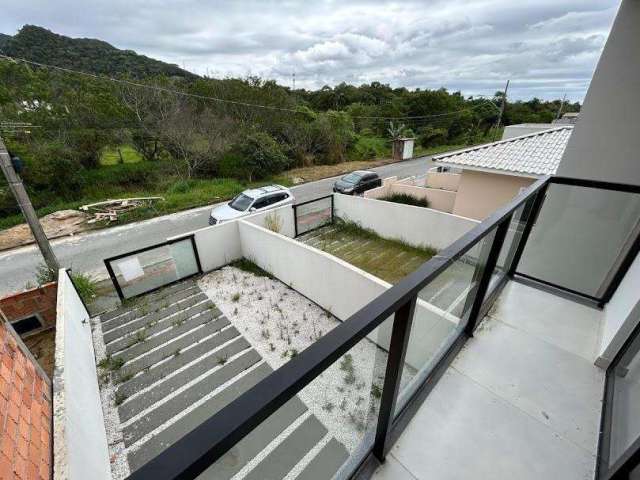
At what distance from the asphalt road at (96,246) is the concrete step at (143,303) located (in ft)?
7.85

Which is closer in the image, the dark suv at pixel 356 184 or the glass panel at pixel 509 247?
the glass panel at pixel 509 247

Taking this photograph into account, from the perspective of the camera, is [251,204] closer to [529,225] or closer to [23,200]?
[23,200]

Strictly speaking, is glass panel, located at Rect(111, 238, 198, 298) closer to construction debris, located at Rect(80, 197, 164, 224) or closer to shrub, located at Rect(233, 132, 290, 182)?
construction debris, located at Rect(80, 197, 164, 224)

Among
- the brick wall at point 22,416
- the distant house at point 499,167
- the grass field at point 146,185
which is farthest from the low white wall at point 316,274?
the grass field at point 146,185

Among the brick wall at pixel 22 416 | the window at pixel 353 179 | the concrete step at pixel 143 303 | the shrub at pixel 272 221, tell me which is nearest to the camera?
the brick wall at pixel 22 416

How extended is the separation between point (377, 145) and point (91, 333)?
25.2 metres

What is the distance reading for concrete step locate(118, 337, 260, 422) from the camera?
148 inches

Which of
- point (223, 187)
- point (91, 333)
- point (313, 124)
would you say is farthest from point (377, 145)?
point (91, 333)

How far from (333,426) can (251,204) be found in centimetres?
836

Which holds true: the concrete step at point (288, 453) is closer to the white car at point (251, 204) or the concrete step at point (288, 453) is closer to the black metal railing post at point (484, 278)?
the black metal railing post at point (484, 278)

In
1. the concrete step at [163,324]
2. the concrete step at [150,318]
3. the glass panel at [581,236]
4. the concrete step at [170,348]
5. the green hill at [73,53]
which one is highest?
the green hill at [73,53]

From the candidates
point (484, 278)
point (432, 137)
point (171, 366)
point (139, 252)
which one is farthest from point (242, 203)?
point (432, 137)

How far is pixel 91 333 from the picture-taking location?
5.04m

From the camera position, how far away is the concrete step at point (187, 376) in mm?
3759
